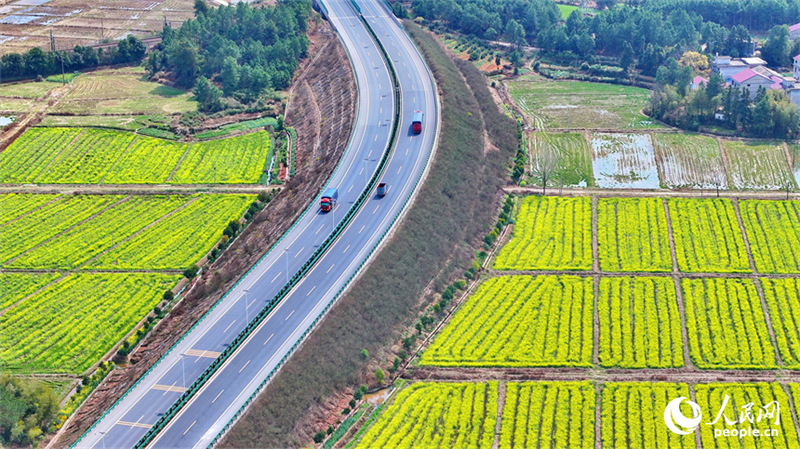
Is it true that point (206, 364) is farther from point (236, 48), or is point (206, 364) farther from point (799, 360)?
point (236, 48)

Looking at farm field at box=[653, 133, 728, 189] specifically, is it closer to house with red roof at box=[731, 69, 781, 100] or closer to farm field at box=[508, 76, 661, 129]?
farm field at box=[508, 76, 661, 129]

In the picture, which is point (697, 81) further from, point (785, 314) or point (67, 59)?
point (67, 59)

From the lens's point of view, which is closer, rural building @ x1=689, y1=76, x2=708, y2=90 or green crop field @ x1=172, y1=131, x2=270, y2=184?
green crop field @ x1=172, y1=131, x2=270, y2=184

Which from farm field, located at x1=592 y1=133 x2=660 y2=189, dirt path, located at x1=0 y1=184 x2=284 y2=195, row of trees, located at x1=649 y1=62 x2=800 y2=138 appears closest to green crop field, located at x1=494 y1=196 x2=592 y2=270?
farm field, located at x1=592 y1=133 x2=660 y2=189

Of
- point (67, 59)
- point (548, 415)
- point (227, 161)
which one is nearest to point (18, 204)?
point (227, 161)

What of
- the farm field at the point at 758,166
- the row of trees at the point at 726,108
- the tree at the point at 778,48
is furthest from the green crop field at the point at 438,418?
the tree at the point at 778,48
